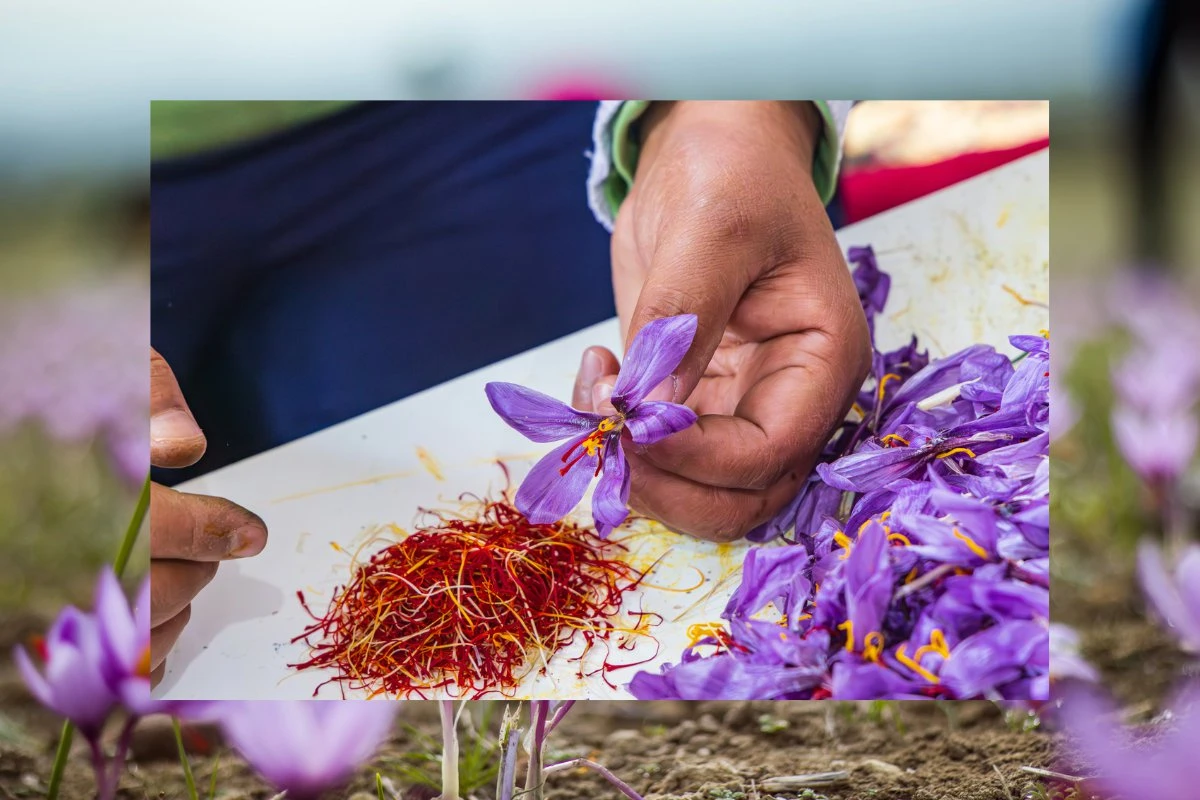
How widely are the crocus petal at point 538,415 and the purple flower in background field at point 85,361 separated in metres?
0.48

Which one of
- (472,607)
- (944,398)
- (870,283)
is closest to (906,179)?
(870,283)

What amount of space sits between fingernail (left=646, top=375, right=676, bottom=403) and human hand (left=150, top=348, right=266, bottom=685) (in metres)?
0.42

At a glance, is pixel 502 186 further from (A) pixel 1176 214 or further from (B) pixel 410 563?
(A) pixel 1176 214

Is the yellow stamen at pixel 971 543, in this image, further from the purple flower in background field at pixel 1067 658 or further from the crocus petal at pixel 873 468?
the purple flower in background field at pixel 1067 658

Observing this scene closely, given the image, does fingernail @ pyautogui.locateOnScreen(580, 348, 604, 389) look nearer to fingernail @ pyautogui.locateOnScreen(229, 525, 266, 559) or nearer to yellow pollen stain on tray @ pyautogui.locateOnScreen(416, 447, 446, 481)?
yellow pollen stain on tray @ pyautogui.locateOnScreen(416, 447, 446, 481)

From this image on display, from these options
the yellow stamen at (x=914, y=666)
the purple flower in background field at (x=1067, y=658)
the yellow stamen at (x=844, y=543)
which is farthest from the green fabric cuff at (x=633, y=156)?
the purple flower in background field at (x=1067, y=658)

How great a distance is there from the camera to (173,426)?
1.01 metres

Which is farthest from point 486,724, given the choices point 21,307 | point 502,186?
point 21,307

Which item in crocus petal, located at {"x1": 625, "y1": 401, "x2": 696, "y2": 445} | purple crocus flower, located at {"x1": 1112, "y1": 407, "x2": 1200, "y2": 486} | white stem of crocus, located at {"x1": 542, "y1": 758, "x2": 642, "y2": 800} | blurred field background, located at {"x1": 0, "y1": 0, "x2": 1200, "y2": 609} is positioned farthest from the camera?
purple crocus flower, located at {"x1": 1112, "y1": 407, "x2": 1200, "y2": 486}

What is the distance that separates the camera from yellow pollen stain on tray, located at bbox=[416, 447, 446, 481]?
102 cm

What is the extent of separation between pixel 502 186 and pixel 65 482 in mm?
613

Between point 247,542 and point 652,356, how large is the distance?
46cm

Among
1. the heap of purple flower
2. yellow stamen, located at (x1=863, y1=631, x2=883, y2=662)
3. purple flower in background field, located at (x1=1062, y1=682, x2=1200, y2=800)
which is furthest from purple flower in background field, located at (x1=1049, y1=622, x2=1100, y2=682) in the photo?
yellow stamen, located at (x1=863, y1=631, x2=883, y2=662)

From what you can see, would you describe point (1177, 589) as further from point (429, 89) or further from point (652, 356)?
point (429, 89)
